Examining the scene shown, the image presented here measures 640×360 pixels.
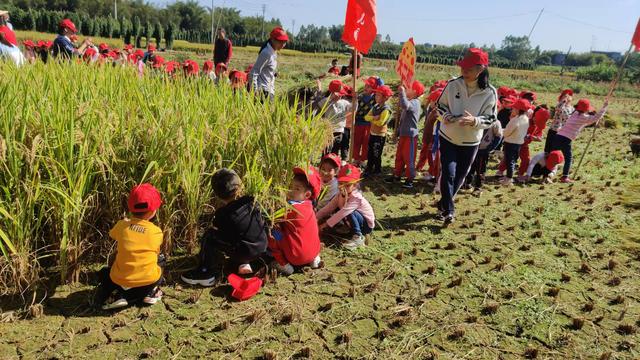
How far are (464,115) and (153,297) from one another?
3.23m

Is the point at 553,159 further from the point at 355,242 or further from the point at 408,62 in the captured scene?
the point at 355,242

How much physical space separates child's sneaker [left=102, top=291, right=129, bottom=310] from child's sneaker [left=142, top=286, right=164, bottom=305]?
0.40 feet

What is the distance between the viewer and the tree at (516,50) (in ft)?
350

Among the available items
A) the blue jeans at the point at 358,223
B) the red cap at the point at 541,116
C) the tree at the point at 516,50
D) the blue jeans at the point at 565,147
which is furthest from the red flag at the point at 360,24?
the tree at the point at 516,50

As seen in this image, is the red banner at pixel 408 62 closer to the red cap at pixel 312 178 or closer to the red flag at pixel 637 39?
the red cap at pixel 312 178

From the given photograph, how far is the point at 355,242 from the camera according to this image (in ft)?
13.3

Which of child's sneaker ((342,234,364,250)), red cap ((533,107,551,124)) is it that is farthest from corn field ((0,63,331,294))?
red cap ((533,107,551,124))

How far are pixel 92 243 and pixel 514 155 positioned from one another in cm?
585

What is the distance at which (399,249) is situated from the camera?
161 inches

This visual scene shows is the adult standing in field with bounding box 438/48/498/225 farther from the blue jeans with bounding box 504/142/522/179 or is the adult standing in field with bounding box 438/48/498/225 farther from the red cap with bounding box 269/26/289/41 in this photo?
the red cap with bounding box 269/26/289/41

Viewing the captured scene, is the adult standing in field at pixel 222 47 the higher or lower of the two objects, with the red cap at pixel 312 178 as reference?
higher

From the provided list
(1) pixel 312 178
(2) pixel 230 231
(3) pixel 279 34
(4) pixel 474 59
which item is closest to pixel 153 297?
(2) pixel 230 231

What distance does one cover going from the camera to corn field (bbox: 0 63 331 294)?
2.66 metres

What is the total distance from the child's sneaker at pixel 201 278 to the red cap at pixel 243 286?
14 cm
